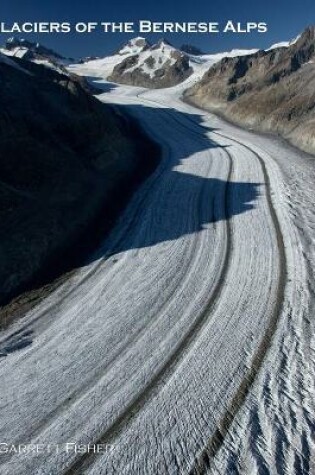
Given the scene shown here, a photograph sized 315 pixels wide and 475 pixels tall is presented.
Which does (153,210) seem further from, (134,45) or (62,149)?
(134,45)

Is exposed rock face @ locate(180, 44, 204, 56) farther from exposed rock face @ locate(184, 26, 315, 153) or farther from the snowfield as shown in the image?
the snowfield

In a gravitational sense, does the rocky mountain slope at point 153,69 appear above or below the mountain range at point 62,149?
above

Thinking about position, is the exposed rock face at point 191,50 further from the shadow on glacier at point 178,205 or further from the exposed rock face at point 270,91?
the shadow on glacier at point 178,205

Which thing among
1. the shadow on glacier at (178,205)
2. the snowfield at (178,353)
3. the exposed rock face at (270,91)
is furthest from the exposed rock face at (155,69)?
the snowfield at (178,353)

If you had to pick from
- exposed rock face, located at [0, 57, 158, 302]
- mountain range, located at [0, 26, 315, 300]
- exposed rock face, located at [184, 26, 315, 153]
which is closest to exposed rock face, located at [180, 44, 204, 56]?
exposed rock face, located at [184, 26, 315, 153]

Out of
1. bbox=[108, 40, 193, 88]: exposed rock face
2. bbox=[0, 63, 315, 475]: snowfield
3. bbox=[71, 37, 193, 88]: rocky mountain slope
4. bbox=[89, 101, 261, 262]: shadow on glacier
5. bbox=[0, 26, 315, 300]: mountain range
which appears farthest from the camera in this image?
bbox=[71, 37, 193, 88]: rocky mountain slope

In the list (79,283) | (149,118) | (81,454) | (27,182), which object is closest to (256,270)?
(79,283)

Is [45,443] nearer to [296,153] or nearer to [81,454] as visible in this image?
[81,454]
